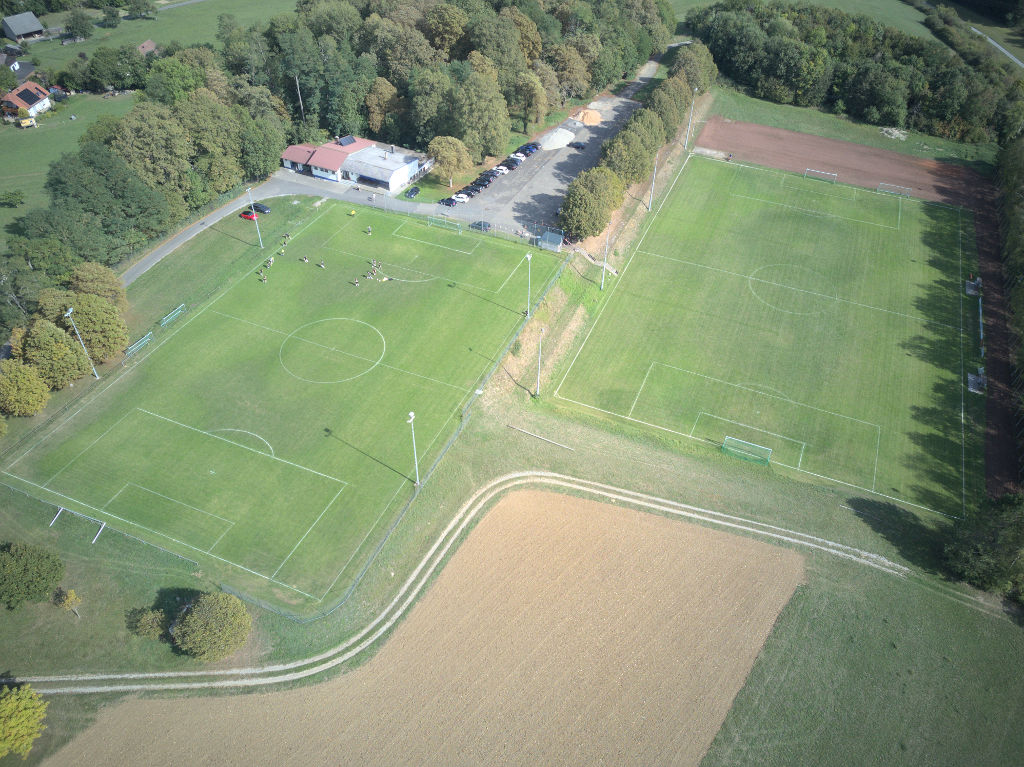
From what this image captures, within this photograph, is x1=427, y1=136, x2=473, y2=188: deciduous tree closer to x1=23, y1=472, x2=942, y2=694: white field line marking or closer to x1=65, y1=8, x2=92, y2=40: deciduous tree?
x1=23, y1=472, x2=942, y2=694: white field line marking

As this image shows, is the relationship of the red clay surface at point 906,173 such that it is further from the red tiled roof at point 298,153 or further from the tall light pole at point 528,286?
the red tiled roof at point 298,153

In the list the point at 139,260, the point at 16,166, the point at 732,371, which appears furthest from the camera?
the point at 16,166

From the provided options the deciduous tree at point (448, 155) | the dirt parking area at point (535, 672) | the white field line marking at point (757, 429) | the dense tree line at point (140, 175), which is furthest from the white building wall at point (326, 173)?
the dirt parking area at point (535, 672)

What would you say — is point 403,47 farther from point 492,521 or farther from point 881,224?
point 492,521

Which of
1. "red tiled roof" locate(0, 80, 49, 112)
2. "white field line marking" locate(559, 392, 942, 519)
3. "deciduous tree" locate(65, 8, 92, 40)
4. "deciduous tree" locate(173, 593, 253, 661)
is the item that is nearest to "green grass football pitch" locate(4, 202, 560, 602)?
"deciduous tree" locate(173, 593, 253, 661)

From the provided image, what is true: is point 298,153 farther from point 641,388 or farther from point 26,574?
point 26,574

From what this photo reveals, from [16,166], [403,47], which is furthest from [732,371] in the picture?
[16,166]

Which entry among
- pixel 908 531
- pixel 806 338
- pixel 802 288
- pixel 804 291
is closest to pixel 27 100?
pixel 802 288
